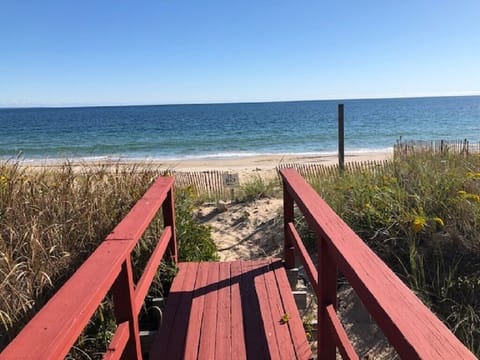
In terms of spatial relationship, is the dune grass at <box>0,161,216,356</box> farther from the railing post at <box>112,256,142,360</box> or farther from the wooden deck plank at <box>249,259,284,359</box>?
the wooden deck plank at <box>249,259,284,359</box>

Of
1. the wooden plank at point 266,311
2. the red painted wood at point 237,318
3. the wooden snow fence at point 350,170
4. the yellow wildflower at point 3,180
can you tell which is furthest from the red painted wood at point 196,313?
the yellow wildflower at point 3,180

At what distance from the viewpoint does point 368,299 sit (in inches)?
51.9

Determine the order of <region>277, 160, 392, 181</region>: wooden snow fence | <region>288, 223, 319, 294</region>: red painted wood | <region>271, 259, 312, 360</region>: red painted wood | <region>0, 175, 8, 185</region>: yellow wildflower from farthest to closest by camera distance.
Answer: <region>277, 160, 392, 181</region>: wooden snow fence, <region>0, 175, 8, 185</region>: yellow wildflower, <region>271, 259, 312, 360</region>: red painted wood, <region>288, 223, 319, 294</region>: red painted wood

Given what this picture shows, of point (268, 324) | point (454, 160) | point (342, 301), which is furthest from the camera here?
point (454, 160)

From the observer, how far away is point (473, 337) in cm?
310

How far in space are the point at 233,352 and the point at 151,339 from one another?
0.72 meters

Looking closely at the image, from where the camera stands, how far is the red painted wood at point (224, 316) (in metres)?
2.65

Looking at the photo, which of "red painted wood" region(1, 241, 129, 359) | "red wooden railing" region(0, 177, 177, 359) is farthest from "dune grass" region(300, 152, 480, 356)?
"red painted wood" region(1, 241, 129, 359)

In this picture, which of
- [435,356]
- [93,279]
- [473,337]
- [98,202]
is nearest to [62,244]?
[98,202]

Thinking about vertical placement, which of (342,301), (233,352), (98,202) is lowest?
(342,301)

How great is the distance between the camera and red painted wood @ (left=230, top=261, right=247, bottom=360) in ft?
8.66

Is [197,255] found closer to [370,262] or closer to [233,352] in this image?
[233,352]

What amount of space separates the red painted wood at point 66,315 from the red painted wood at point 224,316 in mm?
1168

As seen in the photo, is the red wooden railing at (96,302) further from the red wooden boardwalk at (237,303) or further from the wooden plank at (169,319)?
the wooden plank at (169,319)
